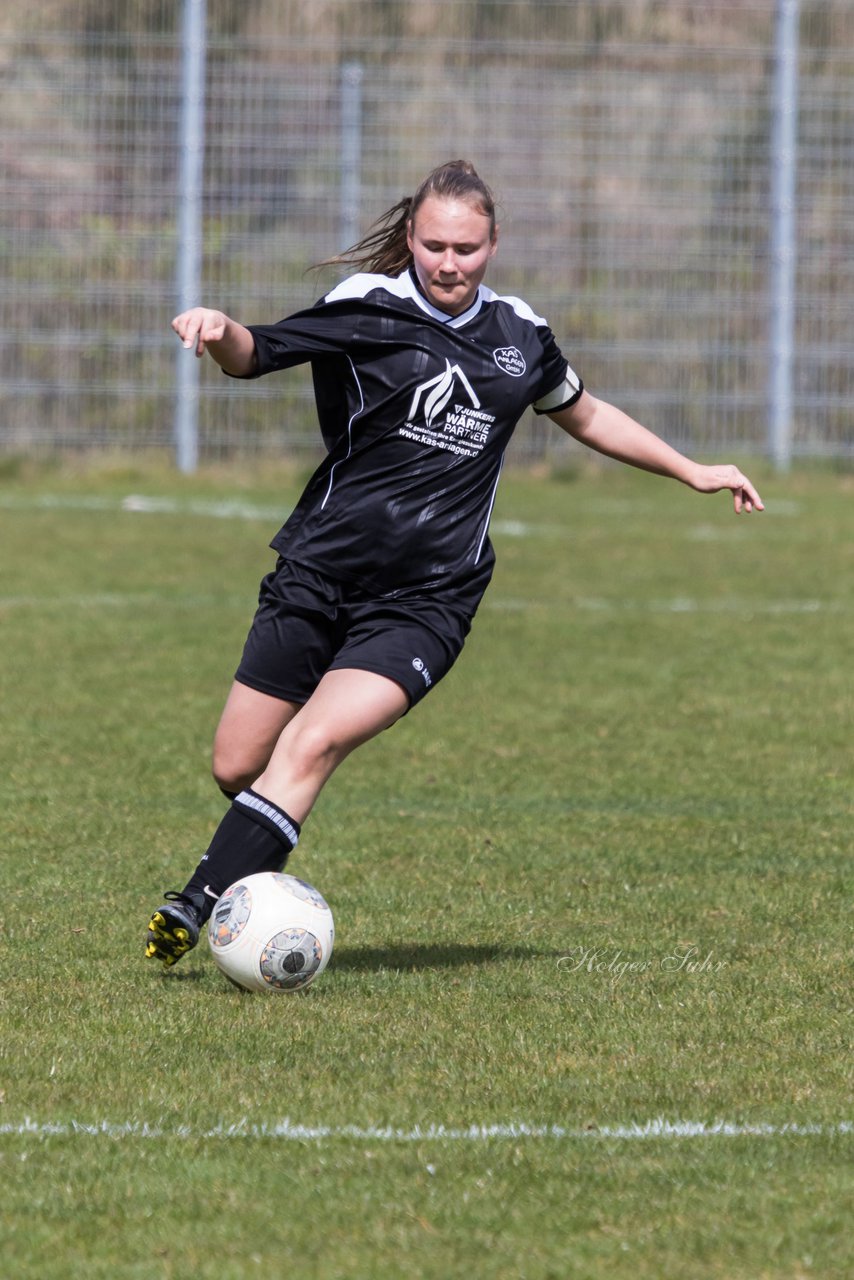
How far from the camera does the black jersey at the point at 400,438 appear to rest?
5.05 metres

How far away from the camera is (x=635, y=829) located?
265 inches

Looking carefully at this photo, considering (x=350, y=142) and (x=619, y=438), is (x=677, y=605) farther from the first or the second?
(x=350, y=142)

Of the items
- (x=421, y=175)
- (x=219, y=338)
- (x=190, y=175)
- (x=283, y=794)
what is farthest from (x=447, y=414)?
(x=421, y=175)

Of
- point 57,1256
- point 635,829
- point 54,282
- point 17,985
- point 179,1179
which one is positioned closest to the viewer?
point 57,1256

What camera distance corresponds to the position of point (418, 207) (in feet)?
16.6

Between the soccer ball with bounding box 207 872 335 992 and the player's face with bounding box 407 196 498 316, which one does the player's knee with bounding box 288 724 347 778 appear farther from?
the player's face with bounding box 407 196 498 316

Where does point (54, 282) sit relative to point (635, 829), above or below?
above

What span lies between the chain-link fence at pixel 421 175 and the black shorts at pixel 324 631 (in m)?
13.5

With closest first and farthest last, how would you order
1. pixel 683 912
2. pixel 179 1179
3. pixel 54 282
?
pixel 179 1179, pixel 683 912, pixel 54 282

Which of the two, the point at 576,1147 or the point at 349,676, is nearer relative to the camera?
the point at 576,1147

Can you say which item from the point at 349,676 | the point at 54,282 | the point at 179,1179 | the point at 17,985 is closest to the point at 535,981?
the point at 349,676

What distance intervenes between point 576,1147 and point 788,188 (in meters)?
16.0

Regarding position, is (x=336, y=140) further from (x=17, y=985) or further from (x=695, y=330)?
(x=17, y=985)

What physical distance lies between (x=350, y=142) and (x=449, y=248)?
14.1m
